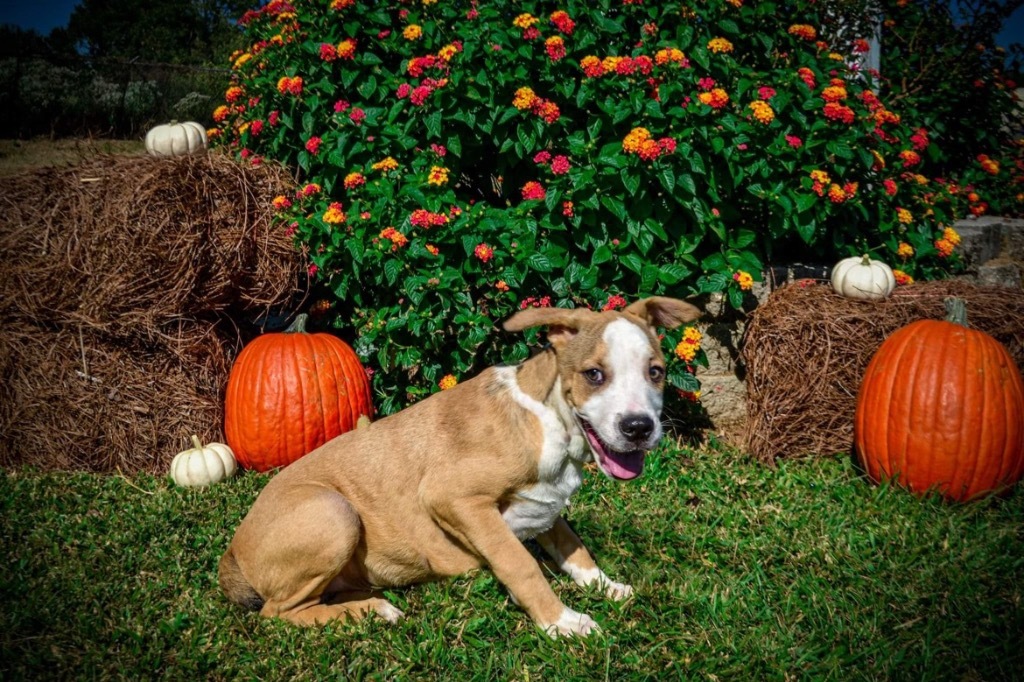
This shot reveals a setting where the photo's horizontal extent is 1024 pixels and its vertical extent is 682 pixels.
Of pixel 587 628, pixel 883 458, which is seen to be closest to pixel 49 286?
pixel 587 628

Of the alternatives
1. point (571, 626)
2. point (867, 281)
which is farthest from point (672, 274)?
point (571, 626)

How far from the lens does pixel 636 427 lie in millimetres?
3029

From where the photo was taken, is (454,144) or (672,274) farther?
(454,144)

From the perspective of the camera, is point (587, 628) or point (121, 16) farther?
point (121, 16)

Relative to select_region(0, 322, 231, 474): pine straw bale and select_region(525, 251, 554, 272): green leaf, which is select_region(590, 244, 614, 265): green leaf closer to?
select_region(525, 251, 554, 272): green leaf

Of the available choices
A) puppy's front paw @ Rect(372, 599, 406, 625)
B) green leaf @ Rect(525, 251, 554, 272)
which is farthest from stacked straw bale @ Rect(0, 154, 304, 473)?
puppy's front paw @ Rect(372, 599, 406, 625)

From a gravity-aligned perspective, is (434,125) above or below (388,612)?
above

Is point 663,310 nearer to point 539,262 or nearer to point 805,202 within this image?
point 539,262

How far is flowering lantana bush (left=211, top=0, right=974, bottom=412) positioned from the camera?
5.04 m

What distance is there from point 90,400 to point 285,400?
135 centimetres

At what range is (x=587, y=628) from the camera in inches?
128

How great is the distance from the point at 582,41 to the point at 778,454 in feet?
10.5

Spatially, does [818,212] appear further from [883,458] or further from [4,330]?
[4,330]

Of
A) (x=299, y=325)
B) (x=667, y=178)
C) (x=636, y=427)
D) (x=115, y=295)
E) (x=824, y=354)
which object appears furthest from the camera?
(x=299, y=325)
